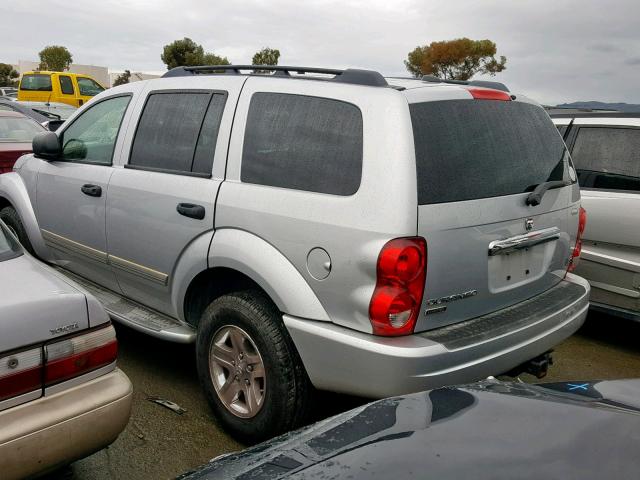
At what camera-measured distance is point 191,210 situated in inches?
130

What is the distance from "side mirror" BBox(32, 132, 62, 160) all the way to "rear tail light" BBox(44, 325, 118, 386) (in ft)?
7.62

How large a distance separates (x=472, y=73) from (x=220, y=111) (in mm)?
50906

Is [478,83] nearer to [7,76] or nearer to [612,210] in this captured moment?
[612,210]

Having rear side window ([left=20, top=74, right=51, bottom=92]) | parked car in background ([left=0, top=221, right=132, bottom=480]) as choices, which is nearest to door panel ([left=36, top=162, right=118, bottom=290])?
parked car in background ([left=0, top=221, right=132, bottom=480])

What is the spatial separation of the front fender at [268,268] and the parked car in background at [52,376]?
2.39 feet

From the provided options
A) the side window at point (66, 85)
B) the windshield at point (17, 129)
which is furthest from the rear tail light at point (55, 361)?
the side window at point (66, 85)

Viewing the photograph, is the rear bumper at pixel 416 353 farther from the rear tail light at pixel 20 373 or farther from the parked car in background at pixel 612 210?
the parked car in background at pixel 612 210

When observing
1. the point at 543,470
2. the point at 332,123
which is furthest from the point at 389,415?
the point at 332,123

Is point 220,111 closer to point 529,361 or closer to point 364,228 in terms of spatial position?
point 364,228

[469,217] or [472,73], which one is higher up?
[472,73]

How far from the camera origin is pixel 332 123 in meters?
2.93

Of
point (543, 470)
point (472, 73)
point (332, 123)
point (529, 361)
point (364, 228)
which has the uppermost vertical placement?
point (472, 73)

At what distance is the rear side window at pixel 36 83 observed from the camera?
19562mm

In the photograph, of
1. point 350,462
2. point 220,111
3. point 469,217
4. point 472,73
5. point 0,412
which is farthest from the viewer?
point 472,73
